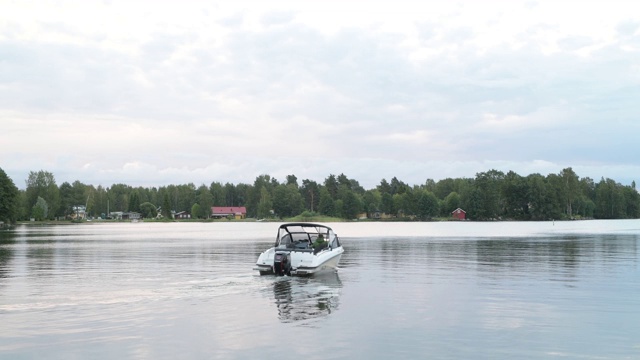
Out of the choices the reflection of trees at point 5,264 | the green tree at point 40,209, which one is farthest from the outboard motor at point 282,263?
the green tree at point 40,209

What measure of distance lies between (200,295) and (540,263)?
2364cm

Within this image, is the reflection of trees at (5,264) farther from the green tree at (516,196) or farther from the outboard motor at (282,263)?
the green tree at (516,196)

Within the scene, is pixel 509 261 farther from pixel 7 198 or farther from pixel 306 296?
pixel 7 198

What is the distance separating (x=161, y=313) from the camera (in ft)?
68.4

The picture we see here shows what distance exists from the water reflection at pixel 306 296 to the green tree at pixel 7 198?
113m

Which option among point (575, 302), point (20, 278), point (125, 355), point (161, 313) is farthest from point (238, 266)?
point (125, 355)

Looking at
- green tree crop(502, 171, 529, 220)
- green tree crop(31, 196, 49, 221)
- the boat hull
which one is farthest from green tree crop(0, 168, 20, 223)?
green tree crop(502, 171, 529, 220)

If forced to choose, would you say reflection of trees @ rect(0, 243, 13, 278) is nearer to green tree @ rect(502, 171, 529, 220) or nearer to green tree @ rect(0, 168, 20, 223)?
green tree @ rect(0, 168, 20, 223)

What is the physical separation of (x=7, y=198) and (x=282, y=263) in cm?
11682

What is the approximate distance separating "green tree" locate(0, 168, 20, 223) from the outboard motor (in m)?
113

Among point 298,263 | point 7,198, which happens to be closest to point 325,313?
point 298,263

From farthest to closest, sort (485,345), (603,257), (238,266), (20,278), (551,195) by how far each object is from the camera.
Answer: (551,195), (603,257), (238,266), (20,278), (485,345)

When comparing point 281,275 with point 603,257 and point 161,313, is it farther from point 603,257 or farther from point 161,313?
point 603,257

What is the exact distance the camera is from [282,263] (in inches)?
1184
